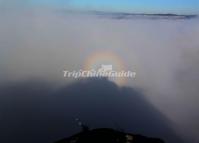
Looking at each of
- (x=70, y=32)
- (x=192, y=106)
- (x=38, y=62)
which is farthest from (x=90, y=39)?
(x=192, y=106)

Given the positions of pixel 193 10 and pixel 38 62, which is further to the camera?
pixel 193 10

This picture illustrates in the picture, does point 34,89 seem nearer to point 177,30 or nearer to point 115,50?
point 115,50

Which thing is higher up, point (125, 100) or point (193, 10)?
point (193, 10)

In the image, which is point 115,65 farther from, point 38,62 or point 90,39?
point 38,62

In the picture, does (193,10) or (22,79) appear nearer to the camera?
(22,79)

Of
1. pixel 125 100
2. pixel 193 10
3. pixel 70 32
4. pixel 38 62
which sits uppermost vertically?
pixel 193 10

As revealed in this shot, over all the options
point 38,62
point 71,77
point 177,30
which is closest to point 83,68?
point 71,77
